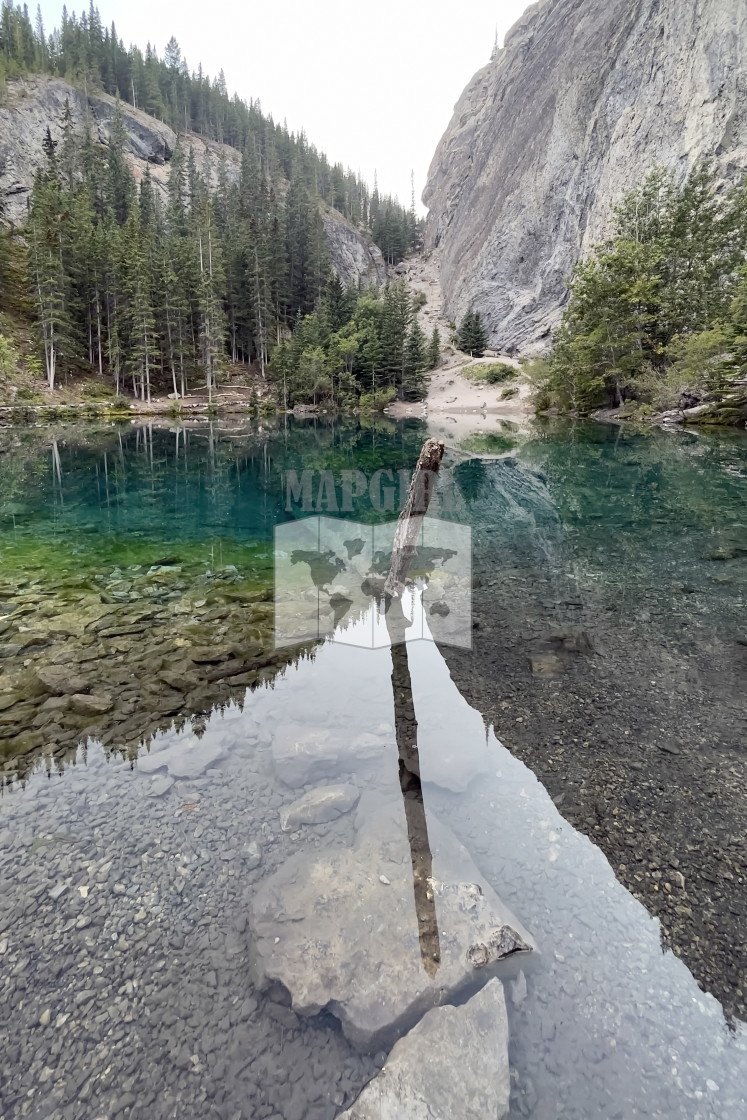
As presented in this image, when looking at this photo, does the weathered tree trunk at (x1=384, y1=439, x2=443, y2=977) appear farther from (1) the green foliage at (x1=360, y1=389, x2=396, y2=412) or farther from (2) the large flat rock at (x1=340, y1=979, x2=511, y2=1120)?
(1) the green foliage at (x1=360, y1=389, x2=396, y2=412)

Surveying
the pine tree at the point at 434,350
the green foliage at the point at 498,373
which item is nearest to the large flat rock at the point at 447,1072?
the green foliage at the point at 498,373

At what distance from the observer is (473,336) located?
281ft

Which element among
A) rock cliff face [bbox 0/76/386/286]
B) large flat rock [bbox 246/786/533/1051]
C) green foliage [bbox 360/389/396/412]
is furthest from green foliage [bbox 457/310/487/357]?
large flat rock [bbox 246/786/533/1051]

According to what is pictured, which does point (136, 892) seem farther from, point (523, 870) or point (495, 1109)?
point (523, 870)

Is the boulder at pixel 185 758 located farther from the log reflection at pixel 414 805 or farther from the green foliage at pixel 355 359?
the green foliage at pixel 355 359

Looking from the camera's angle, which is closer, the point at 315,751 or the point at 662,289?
the point at 315,751

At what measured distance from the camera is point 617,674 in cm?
865

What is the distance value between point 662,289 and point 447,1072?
58.6 meters

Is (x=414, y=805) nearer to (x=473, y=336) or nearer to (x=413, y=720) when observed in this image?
(x=413, y=720)

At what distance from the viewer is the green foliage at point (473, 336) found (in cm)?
8550

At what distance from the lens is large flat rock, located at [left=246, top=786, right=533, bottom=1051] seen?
371cm

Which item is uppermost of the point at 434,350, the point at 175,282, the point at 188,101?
the point at 188,101

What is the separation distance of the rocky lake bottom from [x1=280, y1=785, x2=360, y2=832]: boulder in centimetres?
3

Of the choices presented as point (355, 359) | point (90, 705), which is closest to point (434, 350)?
point (355, 359)
